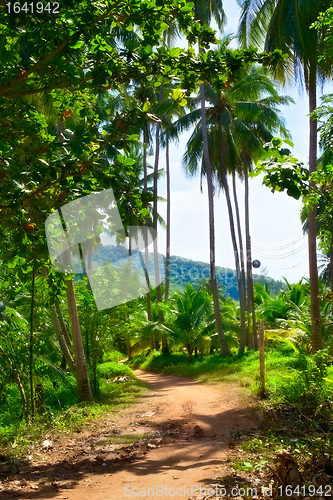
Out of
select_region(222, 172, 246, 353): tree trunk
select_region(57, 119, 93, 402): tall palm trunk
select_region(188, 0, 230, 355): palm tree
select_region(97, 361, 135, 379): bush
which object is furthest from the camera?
select_region(222, 172, 246, 353): tree trunk

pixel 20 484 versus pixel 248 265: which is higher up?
pixel 248 265

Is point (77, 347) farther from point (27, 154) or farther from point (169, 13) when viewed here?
point (169, 13)

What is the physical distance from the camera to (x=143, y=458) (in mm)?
5059

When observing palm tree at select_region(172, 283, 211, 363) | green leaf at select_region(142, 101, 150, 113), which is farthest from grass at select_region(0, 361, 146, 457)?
palm tree at select_region(172, 283, 211, 363)

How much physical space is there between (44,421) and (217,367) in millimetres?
9210

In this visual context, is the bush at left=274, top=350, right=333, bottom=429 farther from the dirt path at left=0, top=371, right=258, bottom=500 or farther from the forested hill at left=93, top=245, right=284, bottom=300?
the forested hill at left=93, top=245, right=284, bottom=300

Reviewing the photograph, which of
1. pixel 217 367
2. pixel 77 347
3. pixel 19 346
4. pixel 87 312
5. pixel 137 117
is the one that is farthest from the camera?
pixel 217 367

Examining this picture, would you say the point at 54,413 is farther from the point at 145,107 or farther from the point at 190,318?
the point at 190,318

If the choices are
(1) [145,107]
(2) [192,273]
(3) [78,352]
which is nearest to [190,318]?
(3) [78,352]

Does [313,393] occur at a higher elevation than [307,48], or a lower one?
lower

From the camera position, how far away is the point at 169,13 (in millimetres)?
3320

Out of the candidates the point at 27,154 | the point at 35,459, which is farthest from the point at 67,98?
the point at 35,459

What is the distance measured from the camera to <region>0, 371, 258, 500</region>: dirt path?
3838mm

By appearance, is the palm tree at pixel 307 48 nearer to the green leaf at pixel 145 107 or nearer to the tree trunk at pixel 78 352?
the tree trunk at pixel 78 352
